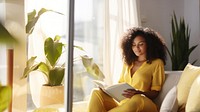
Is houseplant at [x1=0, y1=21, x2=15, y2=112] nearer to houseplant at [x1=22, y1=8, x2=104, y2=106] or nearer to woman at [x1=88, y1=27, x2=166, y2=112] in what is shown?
houseplant at [x1=22, y1=8, x2=104, y2=106]

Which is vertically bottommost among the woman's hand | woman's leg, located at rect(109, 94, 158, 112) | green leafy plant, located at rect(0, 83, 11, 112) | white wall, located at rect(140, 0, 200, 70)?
woman's leg, located at rect(109, 94, 158, 112)

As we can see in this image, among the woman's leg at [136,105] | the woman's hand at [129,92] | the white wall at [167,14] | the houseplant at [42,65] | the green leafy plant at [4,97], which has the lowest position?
the woman's leg at [136,105]

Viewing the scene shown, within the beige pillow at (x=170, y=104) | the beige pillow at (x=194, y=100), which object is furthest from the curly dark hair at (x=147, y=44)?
the beige pillow at (x=194, y=100)

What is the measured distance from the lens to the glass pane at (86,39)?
2799mm

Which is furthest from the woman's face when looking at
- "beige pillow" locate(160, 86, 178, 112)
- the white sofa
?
"beige pillow" locate(160, 86, 178, 112)

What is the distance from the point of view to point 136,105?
207 centimetres

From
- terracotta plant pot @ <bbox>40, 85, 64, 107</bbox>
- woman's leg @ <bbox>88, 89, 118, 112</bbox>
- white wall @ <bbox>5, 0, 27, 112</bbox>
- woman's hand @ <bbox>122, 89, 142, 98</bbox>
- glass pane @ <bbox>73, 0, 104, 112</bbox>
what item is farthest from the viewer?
glass pane @ <bbox>73, 0, 104, 112</bbox>

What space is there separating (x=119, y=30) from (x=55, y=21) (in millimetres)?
830

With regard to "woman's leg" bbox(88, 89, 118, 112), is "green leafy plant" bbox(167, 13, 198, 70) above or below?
above

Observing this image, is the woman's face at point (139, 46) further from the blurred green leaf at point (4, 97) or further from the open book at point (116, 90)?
the blurred green leaf at point (4, 97)

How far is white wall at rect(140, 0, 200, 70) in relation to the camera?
11.2 ft

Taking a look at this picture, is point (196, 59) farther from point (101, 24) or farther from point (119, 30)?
point (101, 24)

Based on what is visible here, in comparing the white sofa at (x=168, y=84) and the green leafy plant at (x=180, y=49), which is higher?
the green leafy plant at (x=180, y=49)

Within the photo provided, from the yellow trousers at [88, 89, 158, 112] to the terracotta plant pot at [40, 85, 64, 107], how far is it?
34 cm
